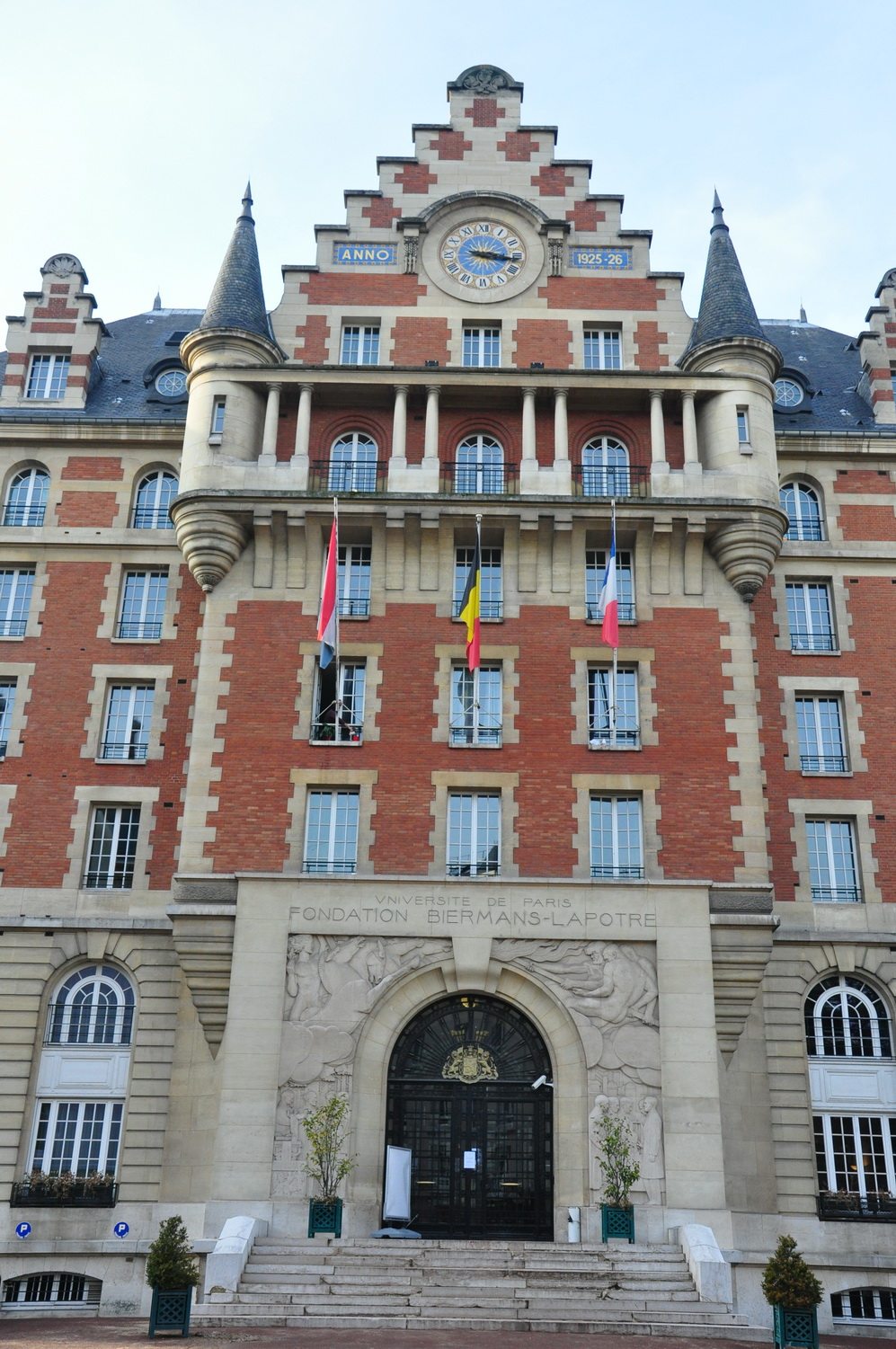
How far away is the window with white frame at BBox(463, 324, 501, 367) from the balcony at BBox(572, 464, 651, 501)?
11.7 feet

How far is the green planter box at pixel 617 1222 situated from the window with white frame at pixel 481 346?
61.3ft

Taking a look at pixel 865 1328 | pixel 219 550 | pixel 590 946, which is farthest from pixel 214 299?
pixel 865 1328

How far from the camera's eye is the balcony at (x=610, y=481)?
99.3 feet

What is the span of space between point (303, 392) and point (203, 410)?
91.5 inches

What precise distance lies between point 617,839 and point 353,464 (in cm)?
1037

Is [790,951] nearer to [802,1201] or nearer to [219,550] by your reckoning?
[802,1201]

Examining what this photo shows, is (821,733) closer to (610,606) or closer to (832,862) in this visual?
(832,862)

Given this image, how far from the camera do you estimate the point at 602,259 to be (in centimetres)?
3278

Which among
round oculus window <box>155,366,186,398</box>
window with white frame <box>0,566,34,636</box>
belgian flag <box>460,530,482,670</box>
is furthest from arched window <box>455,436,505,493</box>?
window with white frame <box>0,566,34,636</box>

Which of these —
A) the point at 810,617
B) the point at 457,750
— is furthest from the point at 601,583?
the point at 810,617

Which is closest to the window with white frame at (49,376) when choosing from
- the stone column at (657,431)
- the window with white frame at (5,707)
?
the window with white frame at (5,707)

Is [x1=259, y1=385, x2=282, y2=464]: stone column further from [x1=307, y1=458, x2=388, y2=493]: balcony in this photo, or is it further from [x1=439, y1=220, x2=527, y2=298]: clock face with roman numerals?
[x1=439, y1=220, x2=527, y2=298]: clock face with roman numerals

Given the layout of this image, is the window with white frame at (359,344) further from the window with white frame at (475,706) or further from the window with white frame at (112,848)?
the window with white frame at (112,848)

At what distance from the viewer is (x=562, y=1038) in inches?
1025
